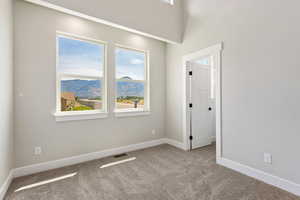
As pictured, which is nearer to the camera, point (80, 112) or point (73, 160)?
point (73, 160)

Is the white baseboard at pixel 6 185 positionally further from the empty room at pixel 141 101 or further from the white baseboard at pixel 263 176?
the white baseboard at pixel 263 176

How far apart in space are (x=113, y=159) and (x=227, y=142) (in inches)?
85.4

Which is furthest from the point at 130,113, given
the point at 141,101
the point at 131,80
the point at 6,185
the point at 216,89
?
the point at 6,185

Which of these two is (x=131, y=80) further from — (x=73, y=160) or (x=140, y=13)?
(x=73, y=160)

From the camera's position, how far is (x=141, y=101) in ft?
12.6

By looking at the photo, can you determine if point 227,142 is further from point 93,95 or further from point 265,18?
point 93,95

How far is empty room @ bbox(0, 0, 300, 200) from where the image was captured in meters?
1.99

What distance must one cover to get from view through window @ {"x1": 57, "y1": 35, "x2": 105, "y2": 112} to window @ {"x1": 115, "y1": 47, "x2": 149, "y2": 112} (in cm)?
39

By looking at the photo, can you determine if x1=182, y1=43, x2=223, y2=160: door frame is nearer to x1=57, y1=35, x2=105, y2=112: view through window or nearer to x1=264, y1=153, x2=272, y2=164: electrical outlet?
x1=264, y1=153, x2=272, y2=164: electrical outlet

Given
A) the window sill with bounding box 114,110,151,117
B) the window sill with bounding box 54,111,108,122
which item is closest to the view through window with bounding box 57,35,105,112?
the window sill with bounding box 54,111,108,122

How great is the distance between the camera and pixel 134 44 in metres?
3.55

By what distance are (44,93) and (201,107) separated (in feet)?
11.1

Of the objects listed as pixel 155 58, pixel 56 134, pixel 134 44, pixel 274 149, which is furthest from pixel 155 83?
pixel 274 149

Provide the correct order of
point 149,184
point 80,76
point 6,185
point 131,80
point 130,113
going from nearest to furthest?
1. point 6,185
2. point 149,184
3. point 80,76
4. point 130,113
5. point 131,80
